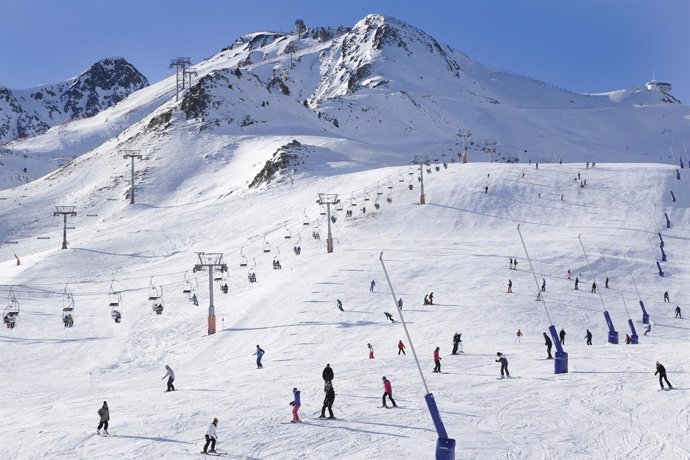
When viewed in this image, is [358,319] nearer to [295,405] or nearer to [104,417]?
[295,405]

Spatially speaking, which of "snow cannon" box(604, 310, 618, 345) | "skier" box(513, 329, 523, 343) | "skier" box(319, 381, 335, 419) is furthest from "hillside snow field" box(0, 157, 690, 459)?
"skier" box(513, 329, 523, 343)

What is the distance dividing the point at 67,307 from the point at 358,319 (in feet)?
67.7

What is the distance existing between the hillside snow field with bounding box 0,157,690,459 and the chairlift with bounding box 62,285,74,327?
0.61 meters

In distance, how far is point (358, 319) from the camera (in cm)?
4025

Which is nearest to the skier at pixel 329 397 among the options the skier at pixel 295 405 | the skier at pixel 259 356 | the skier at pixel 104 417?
the skier at pixel 295 405

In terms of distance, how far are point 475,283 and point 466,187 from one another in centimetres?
2720

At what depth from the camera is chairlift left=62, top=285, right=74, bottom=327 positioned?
139ft

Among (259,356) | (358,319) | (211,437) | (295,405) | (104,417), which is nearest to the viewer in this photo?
(211,437)

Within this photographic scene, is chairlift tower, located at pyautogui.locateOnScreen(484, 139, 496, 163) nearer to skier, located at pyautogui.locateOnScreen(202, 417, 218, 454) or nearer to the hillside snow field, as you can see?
the hillside snow field

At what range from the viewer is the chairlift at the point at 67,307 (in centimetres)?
4247

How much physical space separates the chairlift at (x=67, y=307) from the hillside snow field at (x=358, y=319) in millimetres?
614

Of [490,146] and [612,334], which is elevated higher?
[490,146]

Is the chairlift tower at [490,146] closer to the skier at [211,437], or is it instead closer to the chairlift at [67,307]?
the chairlift at [67,307]

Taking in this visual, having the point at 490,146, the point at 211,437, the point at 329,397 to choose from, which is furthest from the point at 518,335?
the point at 490,146
